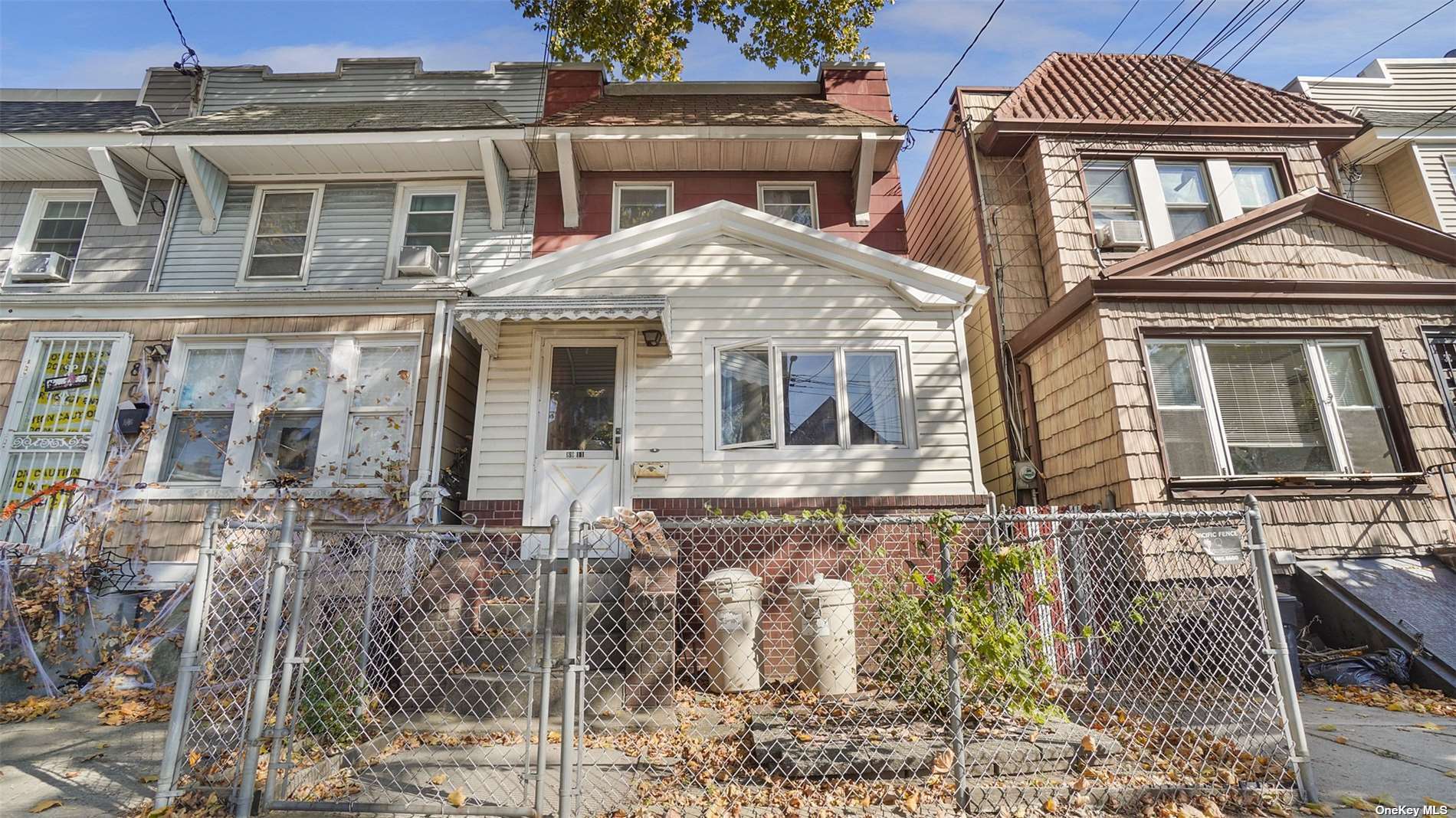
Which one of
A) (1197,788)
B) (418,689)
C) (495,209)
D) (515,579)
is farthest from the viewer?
(495,209)

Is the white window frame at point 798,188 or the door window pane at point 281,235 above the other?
the white window frame at point 798,188

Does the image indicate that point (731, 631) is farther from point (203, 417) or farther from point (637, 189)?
point (203, 417)

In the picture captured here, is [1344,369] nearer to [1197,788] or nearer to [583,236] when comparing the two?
[1197,788]

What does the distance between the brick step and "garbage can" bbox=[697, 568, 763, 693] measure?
822 mm

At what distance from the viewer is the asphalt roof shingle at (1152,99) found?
912 cm

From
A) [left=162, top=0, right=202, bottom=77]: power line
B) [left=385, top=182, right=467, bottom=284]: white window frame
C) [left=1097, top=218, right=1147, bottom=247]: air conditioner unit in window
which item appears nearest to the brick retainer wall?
[left=385, top=182, right=467, bottom=284]: white window frame

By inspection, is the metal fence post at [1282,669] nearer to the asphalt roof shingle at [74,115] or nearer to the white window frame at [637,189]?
the white window frame at [637,189]

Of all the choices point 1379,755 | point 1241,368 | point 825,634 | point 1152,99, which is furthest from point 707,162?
point 1379,755

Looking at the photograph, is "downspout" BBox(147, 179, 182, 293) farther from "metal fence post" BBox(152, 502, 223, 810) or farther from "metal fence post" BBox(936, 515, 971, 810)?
"metal fence post" BBox(936, 515, 971, 810)

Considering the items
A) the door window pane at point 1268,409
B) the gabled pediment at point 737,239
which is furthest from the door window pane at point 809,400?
the door window pane at point 1268,409

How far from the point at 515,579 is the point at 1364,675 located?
739 centimetres

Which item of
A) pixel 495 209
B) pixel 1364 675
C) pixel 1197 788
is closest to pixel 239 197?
pixel 495 209

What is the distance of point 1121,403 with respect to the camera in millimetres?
6523

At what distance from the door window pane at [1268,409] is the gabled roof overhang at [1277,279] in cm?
59
